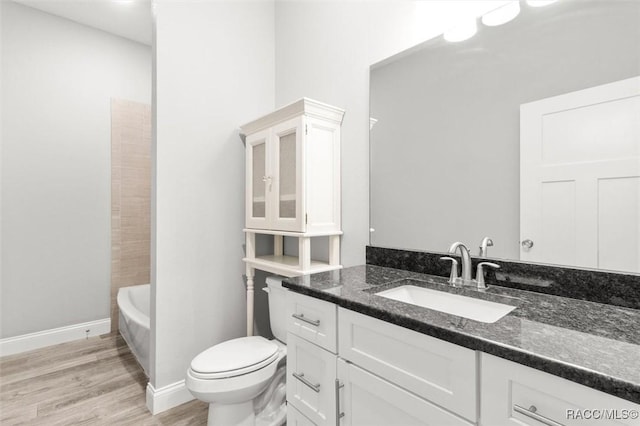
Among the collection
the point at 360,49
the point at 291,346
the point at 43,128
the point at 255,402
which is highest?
the point at 360,49

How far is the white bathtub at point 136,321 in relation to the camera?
2.05 m

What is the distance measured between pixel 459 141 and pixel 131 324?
2419mm

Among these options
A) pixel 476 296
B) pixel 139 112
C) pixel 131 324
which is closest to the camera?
pixel 476 296

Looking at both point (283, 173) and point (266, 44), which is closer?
point (283, 173)

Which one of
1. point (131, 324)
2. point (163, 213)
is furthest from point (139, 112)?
point (131, 324)

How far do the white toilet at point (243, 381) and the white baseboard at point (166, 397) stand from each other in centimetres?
44

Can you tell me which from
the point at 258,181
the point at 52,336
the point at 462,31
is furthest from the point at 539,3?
the point at 52,336

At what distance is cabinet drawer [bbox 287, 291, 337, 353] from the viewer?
107 cm

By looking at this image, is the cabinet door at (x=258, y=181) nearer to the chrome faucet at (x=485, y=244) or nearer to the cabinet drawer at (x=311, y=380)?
the cabinet drawer at (x=311, y=380)

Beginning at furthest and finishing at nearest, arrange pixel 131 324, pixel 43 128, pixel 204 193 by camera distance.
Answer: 1. pixel 43 128
2. pixel 131 324
3. pixel 204 193

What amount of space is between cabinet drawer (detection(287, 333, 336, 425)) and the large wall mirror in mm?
677

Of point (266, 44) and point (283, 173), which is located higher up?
point (266, 44)

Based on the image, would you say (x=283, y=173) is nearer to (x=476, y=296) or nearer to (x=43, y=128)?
(x=476, y=296)

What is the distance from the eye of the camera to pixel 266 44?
7.71 feet
